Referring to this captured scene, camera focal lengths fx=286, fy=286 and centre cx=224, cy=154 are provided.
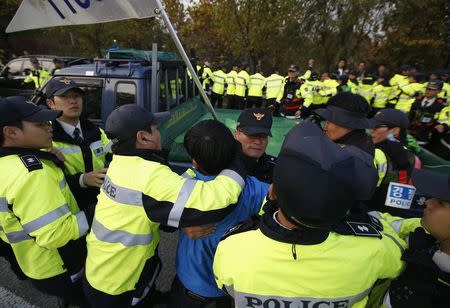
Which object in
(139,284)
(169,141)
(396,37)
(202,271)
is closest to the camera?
(202,271)

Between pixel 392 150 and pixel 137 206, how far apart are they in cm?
212

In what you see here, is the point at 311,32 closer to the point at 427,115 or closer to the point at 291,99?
the point at 291,99

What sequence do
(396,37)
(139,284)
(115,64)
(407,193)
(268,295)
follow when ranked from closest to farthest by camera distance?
(268,295)
(139,284)
(407,193)
(115,64)
(396,37)

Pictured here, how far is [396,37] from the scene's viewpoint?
49.5ft

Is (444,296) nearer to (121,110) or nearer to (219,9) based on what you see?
(121,110)

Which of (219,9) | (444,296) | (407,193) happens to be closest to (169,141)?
(407,193)

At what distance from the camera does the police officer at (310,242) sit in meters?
0.84

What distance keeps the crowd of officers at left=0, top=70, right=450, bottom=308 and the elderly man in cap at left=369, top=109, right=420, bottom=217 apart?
0.09ft

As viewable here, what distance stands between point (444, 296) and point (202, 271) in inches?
40.2

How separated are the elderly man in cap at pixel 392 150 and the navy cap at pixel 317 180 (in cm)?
167

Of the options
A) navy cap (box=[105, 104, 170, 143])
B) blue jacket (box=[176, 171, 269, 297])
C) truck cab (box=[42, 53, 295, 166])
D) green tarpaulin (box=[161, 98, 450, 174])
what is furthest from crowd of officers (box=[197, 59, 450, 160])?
navy cap (box=[105, 104, 170, 143])

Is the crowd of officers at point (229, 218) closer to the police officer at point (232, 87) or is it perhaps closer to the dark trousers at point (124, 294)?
the dark trousers at point (124, 294)

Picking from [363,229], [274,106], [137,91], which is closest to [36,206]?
[363,229]

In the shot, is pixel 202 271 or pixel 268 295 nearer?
pixel 268 295
